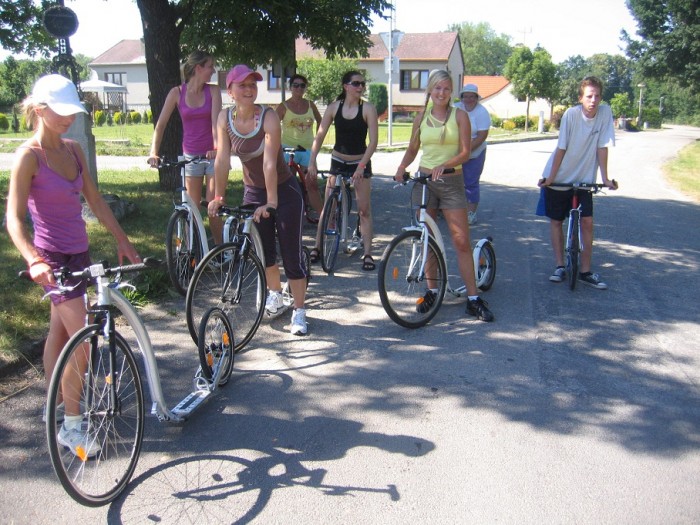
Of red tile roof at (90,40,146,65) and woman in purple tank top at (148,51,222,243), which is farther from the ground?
red tile roof at (90,40,146,65)

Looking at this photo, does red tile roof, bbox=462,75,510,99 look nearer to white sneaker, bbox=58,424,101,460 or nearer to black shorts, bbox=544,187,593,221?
black shorts, bbox=544,187,593,221

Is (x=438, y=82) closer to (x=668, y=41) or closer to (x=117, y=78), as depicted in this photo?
(x=668, y=41)

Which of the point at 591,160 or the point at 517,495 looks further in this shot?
the point at 591,160

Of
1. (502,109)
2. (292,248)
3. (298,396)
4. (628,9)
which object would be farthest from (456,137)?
(502,109)

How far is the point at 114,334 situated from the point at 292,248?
2.23 meters

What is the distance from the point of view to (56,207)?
343 centimetres

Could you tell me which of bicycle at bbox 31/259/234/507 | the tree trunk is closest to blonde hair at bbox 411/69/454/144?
bicycle at bbox 31/259/234/507

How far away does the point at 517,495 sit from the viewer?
3.36 metres

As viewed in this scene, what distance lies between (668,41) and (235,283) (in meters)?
44.8

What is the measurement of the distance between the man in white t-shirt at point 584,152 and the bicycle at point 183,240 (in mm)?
3477

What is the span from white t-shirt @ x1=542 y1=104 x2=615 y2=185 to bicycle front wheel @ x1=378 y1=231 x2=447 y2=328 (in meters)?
1.98

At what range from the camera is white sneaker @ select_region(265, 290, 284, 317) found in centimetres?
574

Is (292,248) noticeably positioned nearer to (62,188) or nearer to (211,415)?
(211,415)

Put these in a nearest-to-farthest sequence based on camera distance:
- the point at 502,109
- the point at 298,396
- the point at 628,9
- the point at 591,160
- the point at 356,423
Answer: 1. the point at 356,423
2. the point at 298,396
3. the point at 591,160
4. the point at 628,9
5. the point at 502,109
